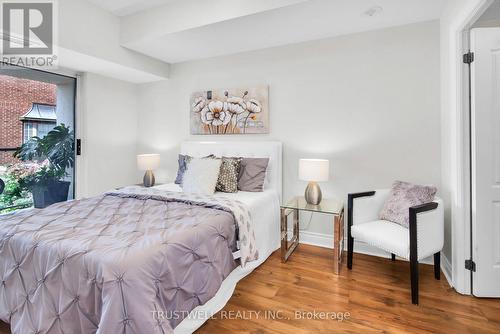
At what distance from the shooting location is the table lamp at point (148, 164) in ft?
12.5

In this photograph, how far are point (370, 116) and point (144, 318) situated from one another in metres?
2.79

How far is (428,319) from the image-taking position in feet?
5.99

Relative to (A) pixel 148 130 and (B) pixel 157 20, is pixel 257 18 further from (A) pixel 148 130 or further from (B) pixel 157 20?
(A) pixel 148 130

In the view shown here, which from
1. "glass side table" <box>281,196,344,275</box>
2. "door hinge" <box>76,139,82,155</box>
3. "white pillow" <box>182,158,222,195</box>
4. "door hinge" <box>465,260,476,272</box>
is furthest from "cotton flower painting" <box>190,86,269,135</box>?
"door hinge" <box>465,260,476,272</box>

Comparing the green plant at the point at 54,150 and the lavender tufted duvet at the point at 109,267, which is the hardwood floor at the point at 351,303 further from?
the green plant at the point at 54,150

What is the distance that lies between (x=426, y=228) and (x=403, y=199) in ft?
1.42

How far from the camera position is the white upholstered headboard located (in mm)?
3277

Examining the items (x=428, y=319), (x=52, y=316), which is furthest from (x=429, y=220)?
(x=52, y=316)

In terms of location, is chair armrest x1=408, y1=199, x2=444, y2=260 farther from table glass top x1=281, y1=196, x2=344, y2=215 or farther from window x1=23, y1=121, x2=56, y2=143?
window x1=23, y1=121, x2=56, y2=143

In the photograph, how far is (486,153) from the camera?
202 cm

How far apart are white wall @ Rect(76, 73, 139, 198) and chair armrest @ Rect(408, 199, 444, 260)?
394 cm

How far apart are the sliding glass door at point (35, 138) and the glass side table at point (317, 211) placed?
3.04 meters

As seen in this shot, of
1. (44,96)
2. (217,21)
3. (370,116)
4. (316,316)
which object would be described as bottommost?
(316,316)

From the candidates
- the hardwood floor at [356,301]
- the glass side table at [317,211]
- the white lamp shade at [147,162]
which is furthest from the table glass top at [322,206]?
the white lamp shade at [147,162]
